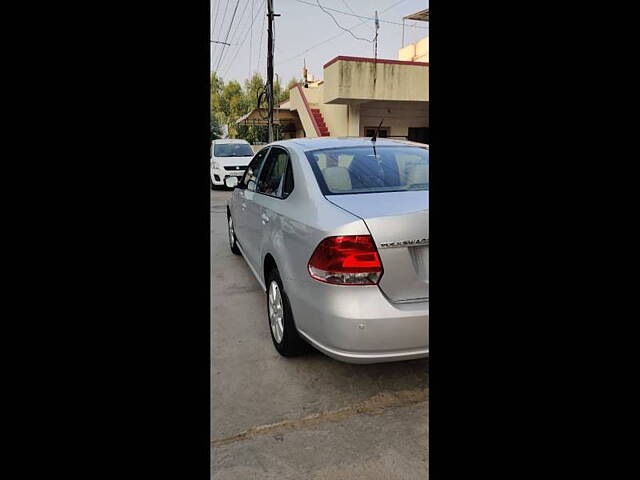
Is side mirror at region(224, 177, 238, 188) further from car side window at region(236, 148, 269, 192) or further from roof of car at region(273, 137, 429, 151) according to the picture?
roof of car at region(273, 137, 429, 151)

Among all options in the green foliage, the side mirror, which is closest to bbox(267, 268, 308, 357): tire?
the side mirror

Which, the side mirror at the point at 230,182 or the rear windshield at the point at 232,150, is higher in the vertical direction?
the rear windshield at the point at 232,150

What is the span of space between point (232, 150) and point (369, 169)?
13764mm

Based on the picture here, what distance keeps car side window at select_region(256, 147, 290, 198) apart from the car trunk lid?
1.09m

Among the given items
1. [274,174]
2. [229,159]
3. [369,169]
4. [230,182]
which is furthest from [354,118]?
[369,169]

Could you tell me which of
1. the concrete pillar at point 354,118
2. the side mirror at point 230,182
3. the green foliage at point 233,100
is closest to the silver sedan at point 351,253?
the side mirror at point 230,182

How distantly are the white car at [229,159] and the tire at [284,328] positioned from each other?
1201 cm

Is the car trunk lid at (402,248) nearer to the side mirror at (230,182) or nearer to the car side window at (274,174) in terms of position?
the car side window at (274,174)

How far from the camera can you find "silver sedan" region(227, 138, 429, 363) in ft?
8.14

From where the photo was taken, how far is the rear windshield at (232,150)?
635 inches
